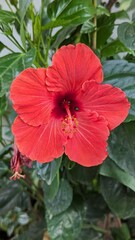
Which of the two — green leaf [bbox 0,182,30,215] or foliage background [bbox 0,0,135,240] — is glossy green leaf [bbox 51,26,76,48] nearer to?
foliage background [bbox 0,0,135,240]

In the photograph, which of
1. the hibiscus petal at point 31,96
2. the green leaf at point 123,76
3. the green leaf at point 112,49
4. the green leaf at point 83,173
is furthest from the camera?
the green leaf at point 83,173

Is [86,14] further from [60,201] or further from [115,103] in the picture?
[60,201]

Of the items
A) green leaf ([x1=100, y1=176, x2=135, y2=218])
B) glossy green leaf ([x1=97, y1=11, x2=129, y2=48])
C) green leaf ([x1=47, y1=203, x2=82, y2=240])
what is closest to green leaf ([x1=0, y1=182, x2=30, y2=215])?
green leaf ([x1=47, y1=203, x2=82, y2=240])

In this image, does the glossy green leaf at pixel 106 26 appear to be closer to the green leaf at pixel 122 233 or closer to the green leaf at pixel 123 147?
the green leaf at pixel 123 147

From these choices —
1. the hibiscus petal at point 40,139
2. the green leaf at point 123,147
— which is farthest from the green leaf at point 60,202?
the hibiscus petal at point 40,139

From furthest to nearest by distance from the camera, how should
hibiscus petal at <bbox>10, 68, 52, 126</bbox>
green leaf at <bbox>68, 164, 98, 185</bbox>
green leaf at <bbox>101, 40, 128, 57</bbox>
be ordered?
1. green leaf at <bbox>68, 164, 98, 185</bbox>
2. green leaf at <bbox>101, 40, 128, 57</bbox>
3. hibiscus petal at <bbox>10, 68, 52, 126</bbox>

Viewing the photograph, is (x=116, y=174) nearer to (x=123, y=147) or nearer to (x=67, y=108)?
(x=123, y=147)

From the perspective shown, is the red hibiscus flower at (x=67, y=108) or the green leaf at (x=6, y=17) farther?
the green leaf at (x=6, y=17)
